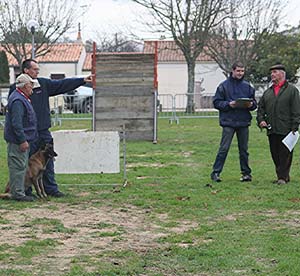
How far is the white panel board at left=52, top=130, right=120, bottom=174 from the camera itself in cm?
1123

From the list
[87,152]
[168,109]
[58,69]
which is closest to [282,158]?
[87,152]

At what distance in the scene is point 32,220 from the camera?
27.6 ft

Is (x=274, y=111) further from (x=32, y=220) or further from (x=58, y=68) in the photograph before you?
(x=58, y=68)

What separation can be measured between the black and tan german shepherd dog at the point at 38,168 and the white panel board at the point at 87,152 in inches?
39.9

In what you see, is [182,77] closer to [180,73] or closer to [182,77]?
[182,77]

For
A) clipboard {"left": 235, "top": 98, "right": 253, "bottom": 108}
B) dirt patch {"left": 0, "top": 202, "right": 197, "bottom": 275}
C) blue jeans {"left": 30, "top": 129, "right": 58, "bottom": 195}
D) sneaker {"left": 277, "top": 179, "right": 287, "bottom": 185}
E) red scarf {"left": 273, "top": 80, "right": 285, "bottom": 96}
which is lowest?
dirt patch {"left": 0, "top": 202, "right": 197, "bottom": 275}

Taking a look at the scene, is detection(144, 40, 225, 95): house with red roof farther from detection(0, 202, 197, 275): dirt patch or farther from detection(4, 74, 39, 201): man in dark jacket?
detection(0, 202, 197, 275): dirt patch

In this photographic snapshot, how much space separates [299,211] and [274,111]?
2.78 m

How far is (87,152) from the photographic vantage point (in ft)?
37.0

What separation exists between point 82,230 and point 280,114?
4657 mm

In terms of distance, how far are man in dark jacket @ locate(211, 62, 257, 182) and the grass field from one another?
0.40 m

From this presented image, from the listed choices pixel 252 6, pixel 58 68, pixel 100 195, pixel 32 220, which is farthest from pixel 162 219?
pixel 58 68

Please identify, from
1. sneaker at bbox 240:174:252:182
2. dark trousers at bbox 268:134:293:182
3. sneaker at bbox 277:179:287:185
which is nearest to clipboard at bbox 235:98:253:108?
dark trousers at bbox 268:134:293:182

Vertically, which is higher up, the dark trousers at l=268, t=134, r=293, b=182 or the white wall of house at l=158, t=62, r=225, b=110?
the white wall of house at l=158, t=62, r=225, b=110
